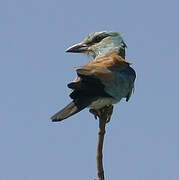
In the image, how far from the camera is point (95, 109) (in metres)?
5.74

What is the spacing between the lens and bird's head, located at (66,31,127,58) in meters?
7.61

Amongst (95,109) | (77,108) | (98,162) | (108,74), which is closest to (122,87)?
(108,74)

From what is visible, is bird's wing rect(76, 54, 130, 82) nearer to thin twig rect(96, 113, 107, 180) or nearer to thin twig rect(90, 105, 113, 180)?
thin twig rect(90, 105, 113, 180)

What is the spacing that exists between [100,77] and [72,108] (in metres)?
0.60

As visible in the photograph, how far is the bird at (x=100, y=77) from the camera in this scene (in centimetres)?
551

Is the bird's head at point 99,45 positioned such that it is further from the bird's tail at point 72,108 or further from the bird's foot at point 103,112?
the bird's tail at point 72,108

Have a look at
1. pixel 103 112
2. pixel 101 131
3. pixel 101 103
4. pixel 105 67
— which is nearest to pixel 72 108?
pixel 103 112

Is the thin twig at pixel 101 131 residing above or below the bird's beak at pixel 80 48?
below

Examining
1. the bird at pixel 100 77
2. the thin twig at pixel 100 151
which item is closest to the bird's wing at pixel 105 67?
the bird at pixel 100 77

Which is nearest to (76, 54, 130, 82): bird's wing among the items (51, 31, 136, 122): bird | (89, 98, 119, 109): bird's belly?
(51, 31, 136, 122): bird

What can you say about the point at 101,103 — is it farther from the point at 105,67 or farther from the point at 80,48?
the point at 80,48

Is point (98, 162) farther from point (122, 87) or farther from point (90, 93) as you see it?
point (122, 87)

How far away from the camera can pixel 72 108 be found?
5.35 meters

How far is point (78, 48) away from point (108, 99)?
1904 millimetres
